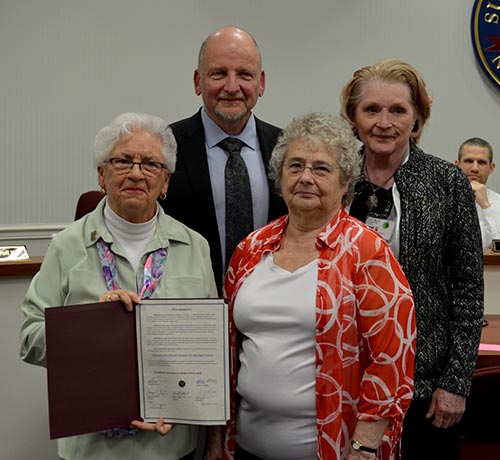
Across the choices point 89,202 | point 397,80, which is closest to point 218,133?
point 397,80

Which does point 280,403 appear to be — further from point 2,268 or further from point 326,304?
point 2,268

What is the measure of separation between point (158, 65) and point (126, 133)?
3.64 metres

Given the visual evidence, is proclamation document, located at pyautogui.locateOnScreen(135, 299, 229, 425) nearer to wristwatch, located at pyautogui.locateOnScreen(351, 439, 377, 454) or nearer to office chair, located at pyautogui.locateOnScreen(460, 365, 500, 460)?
wristwatch, located at pyautogui.locateOnScreen(351, 439, 377, 454)

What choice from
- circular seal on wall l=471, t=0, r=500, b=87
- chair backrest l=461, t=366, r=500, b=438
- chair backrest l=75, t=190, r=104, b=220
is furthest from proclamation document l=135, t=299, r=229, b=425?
circular seal on wall l=471, t=0, r=500, b=87

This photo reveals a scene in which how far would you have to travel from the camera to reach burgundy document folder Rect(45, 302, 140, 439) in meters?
1.50

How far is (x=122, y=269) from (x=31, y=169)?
145 inches

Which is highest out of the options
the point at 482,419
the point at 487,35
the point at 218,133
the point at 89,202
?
the point at 487,35

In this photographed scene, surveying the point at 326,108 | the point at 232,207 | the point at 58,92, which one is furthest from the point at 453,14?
the point at 232,207

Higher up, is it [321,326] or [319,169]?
[319,169]

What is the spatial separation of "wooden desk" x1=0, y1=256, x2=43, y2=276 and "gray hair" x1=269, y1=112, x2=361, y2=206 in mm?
1263

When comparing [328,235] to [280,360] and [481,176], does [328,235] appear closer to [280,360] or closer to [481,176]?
[280,360]

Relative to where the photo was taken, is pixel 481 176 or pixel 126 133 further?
pixel 481 176

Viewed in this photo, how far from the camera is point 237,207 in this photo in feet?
6.87

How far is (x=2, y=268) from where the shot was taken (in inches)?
98.4
